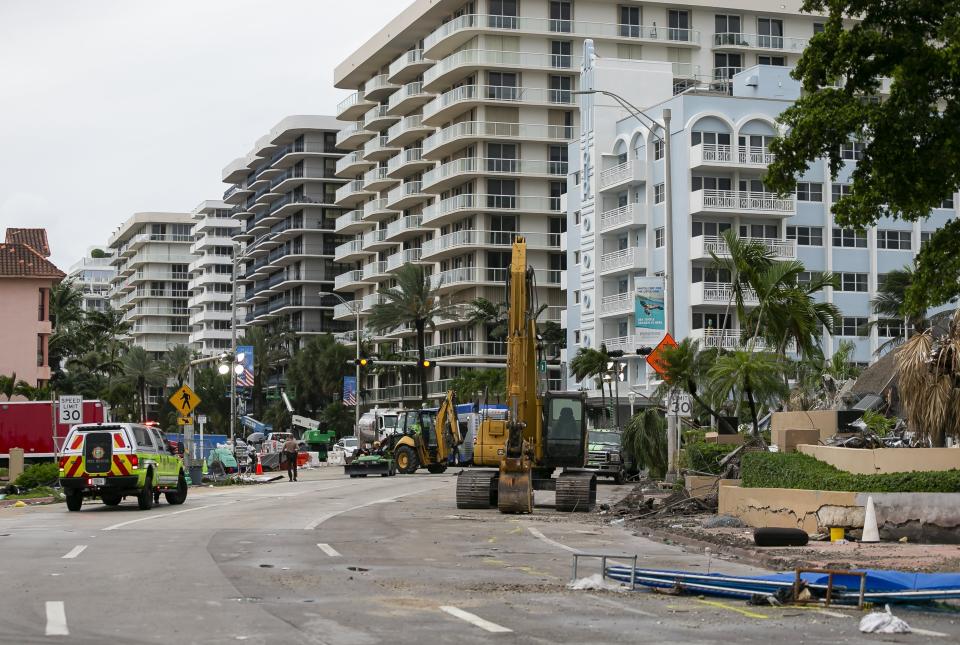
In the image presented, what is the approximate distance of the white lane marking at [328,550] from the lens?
58.6 feet

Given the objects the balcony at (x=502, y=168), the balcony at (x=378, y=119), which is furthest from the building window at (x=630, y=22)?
the balcony at (x=378, y=119)

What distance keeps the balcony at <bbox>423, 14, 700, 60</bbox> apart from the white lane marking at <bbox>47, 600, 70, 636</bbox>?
3351 inches

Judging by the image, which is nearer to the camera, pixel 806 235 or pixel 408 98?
pixel 806 235

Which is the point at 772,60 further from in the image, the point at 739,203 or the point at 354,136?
the point at 354,136

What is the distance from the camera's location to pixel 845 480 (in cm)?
2116

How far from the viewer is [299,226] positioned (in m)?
133

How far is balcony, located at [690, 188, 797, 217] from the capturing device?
7212 centimetres

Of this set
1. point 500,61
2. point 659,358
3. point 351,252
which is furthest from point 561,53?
point 659,358

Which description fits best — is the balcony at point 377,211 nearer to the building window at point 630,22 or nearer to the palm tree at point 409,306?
the palm tree at point 409,306

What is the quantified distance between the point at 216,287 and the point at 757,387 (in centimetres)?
14179

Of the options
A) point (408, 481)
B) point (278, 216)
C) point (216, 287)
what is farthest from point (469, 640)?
point (216, 287)

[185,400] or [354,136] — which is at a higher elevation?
[354,136]

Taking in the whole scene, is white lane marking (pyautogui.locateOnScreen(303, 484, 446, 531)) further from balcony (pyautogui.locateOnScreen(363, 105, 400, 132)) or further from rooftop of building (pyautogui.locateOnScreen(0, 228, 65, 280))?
balcony (pyautogui.locateOnScreen(363, 105, 400, 132))

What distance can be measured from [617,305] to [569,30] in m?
26.7
